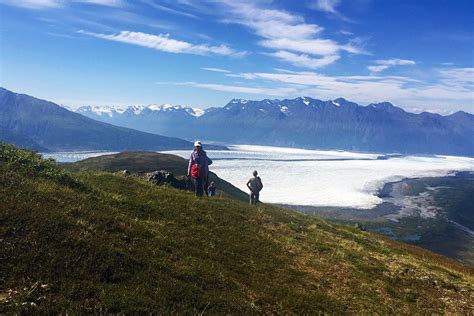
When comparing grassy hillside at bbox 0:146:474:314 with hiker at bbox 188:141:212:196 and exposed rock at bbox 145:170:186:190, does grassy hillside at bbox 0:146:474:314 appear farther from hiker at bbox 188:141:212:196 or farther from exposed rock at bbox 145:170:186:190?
exposed rock at bbox 145:170:186:190

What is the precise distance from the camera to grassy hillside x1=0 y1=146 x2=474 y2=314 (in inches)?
373

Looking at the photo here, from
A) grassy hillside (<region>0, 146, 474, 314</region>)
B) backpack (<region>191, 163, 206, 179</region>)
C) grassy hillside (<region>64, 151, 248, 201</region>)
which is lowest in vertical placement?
grassy hillside (<region>64, 151, 248, 201</region>)

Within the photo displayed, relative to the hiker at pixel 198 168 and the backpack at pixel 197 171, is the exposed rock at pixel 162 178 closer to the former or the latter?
the hiker at pixel 198 168

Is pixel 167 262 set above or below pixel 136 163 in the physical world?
above

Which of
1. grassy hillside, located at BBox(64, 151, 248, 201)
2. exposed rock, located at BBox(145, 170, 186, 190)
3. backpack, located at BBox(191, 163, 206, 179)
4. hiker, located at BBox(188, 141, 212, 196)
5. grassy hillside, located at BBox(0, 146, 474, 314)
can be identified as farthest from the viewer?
grassy hillside, located at BBox(64, 151, 248, 201)

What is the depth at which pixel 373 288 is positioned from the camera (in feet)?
49.4

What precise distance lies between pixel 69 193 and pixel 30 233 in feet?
16.7

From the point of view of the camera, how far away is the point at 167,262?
12164 mm

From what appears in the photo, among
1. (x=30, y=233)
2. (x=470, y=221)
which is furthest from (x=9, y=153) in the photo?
(x=470, y=221)

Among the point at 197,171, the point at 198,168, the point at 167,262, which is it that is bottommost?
the point at 167,262

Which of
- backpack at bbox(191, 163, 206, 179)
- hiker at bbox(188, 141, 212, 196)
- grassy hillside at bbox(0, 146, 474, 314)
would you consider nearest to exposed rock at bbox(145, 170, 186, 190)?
hiker at bbox(188, 141, 212, 196)

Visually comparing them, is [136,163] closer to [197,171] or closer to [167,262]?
[197,171]

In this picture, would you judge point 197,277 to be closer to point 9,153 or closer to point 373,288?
point 373,288

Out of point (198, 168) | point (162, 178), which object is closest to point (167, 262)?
point (198, 168)
